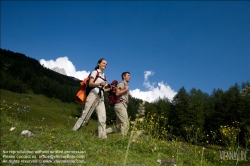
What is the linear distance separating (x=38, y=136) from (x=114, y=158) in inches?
90.4

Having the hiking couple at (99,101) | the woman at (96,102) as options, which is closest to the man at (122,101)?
the hiking couple at (99,101)

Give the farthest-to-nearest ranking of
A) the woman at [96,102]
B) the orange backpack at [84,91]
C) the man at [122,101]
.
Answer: the man at [122,101] → the orange backpack at [84,91] → the woman at [96,102]

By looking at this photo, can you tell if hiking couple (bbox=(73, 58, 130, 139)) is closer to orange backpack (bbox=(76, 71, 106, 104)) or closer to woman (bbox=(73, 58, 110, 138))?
woman (bbox=(73, 58, 110, 138))

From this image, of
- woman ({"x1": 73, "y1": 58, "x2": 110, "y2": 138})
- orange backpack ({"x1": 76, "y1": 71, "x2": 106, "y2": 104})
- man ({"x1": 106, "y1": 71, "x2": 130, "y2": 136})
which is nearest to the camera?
woman ({"x1": 73, "y1": 58, "x2": 110, "y2": 138})

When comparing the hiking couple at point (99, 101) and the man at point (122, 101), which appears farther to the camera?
the man at point (122, 101)

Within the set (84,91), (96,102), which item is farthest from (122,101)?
(84,91)

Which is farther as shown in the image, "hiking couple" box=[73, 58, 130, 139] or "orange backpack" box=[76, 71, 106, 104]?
"orange backpack" box=[76, 71, 106, 104]

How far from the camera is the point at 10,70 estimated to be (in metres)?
169

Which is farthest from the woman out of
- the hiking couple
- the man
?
the man

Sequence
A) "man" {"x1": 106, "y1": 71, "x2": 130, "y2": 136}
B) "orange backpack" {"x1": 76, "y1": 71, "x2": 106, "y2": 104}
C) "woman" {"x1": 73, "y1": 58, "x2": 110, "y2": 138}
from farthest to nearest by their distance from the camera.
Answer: "man" {"x1": 106, "y1": 71, "x2": 130, "y2": 136} < "orange backpack" {"x1": 76, "y1": 71, "x2": 106, "y2": 104} < "woman" {"x1": 73, "y1": 58, "x2": 110, "y2": 138}

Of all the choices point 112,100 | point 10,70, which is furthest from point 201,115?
point 10,70

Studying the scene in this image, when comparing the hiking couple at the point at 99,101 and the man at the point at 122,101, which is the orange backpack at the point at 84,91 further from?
the man at the point at 122,101

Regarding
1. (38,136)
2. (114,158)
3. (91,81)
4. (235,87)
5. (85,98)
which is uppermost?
(235,87)

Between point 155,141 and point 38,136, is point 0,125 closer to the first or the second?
point 38,136
